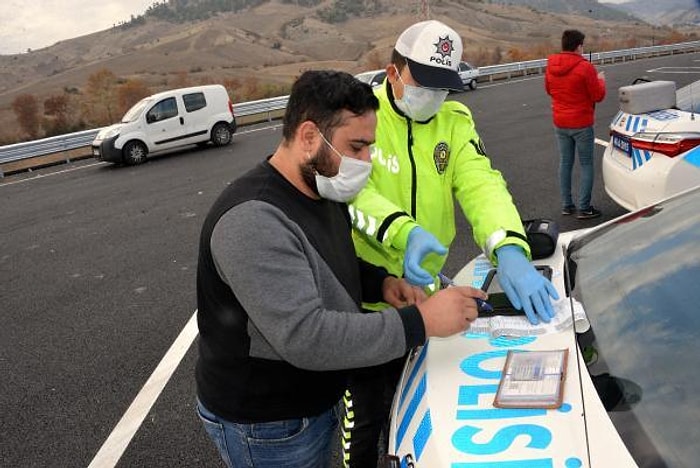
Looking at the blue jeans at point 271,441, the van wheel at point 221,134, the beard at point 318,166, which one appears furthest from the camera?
the van wheel at point 221,134

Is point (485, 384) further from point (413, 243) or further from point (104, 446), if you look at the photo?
point (104, 446)

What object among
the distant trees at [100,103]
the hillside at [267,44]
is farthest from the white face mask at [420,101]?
the hillside at [267,44]

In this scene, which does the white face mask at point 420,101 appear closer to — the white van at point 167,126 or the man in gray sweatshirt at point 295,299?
the man in gray sweatshirt at point 295,299

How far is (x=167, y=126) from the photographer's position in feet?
46.8

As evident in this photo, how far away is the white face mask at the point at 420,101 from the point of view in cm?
219

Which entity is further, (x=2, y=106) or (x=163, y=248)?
(x=2, y=106)

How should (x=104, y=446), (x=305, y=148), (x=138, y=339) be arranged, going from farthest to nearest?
(x=138, y=339) → (x=104, y=446) → (x=305, y=148)

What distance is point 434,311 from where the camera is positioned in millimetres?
1627

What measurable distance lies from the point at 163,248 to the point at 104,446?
3.74 meters

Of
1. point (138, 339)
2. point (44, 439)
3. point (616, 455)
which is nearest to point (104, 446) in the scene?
point (44, 439)

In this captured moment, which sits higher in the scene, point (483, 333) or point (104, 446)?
point (483, 333)

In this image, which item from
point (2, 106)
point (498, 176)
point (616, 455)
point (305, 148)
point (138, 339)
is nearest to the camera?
point (616, 455)

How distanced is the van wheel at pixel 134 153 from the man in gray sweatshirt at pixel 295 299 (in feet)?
42.1

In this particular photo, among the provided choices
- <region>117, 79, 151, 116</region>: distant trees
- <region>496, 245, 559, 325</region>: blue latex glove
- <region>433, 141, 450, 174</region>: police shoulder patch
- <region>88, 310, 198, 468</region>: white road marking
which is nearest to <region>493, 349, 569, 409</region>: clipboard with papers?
<region>496, 245, 559, 325</region>: blue latex glove
